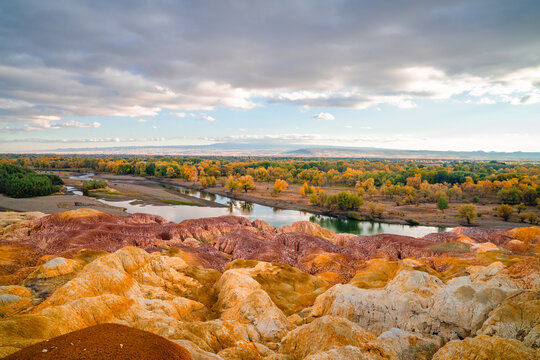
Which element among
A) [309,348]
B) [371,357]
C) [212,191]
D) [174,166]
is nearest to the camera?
[371,357]

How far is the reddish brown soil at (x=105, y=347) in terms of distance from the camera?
8.52 m

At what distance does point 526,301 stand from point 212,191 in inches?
5436

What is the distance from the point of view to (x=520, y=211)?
98.2 m

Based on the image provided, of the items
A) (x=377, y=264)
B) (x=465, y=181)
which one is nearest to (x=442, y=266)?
(x=377, y=264)

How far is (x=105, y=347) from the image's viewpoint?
923 cm

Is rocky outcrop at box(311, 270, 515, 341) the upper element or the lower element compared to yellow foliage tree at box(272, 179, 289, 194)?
upper

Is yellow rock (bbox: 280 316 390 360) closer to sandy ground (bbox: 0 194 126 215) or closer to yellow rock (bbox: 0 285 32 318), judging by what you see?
yellow rock (bbox: 0 285 32 318)

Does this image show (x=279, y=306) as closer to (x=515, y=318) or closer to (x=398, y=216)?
(x=515, y=318)

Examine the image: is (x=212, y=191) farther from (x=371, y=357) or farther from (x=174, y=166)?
(x=371, y=357)

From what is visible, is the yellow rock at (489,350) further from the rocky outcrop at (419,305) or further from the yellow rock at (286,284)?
the yellow rock at (286,284)

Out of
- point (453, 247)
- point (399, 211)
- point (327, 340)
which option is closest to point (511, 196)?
point (399, 211)

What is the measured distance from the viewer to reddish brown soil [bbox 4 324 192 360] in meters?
8.52

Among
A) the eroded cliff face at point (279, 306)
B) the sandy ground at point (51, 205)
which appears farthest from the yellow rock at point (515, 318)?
the sandy ground at point (51, 205)

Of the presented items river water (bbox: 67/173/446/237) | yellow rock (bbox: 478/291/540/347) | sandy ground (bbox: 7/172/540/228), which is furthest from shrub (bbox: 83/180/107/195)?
yellow rock (bbox: 478/291/540/347)
